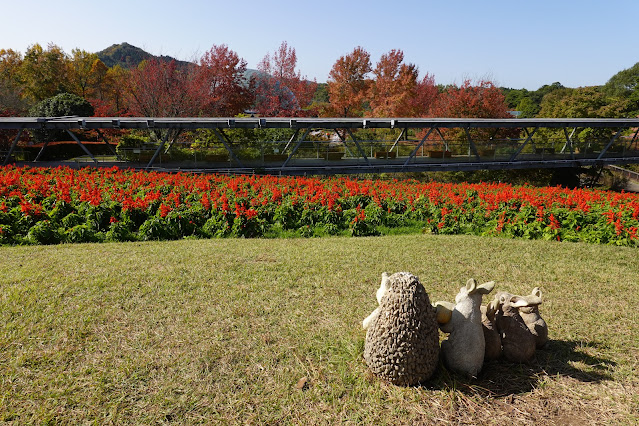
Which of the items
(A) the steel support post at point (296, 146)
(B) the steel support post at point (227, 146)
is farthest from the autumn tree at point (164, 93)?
(A) the steel support post at point (296, 146)

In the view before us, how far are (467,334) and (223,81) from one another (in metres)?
24.8

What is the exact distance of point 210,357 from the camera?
3387 millimetres

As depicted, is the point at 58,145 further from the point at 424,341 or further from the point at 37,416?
Answer: the point at 424,341

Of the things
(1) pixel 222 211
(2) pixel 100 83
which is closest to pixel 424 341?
(1) pixel 222 211

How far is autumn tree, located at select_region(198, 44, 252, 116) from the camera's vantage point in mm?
24172

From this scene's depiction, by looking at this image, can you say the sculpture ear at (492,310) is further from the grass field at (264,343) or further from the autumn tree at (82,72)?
the autumn tree at (82,72)

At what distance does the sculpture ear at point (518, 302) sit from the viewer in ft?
9.94

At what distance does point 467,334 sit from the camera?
300cm

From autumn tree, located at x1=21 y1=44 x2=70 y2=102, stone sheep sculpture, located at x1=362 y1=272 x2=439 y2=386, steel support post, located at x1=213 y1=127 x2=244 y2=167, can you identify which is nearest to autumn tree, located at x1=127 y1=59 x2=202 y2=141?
steel support post, located at x1=213 y1=127 x2=244 y2=167

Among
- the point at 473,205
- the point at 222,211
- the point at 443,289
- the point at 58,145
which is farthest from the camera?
the point at 58,145

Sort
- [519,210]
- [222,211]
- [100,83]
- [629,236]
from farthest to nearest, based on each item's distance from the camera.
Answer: [100,83] < [519,210] < [222,211] < [629,236]

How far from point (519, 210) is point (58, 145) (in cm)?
2296

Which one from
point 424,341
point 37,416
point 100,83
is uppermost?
point 100,83

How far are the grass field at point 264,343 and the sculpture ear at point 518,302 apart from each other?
559 millimetres
